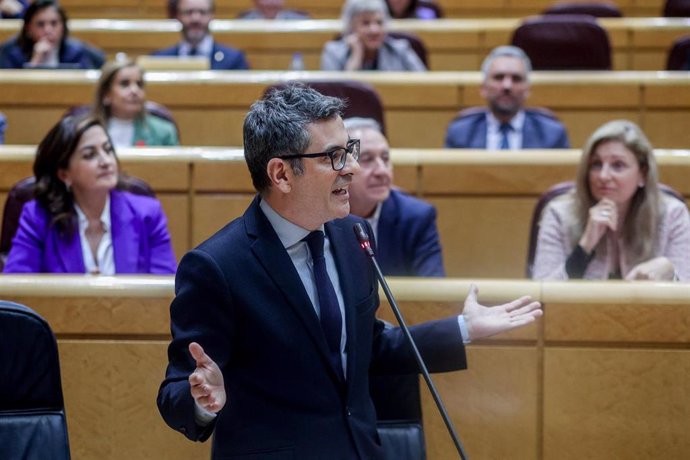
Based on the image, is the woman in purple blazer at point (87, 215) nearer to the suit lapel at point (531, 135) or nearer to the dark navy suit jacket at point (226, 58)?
the suit lapel at point (531, 135)

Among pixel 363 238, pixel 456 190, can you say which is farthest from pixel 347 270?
pixel 456 190

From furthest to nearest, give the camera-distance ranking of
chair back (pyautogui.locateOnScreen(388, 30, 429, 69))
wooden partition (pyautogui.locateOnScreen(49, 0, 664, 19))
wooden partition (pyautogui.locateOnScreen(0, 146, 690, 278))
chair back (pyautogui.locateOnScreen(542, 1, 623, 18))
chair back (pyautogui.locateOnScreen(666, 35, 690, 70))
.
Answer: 1. wooden partition (pyautogui.locateOnScreen(49, 0, 664, 19))
2. chair back (pyautogui.locateOnScreen(542, 1, 623, 18))
3. chair back (pyautogui.locateOnScreen(388, 30, 429, 69))
4. chair back (pyautogui.locateOnScreen(666, 35, 690, 70))
5. wooden partition (pyautogui.locateOnScreen(0, 146, 690, 278))

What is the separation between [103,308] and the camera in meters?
1.74

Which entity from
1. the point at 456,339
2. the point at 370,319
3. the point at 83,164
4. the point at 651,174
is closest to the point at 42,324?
the point at 370,319

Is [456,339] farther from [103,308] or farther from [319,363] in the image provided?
[103,308]

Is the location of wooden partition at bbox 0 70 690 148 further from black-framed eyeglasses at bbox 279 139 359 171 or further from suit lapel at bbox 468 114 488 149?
black-framed eyeglasses at bbox 279 139 359 171

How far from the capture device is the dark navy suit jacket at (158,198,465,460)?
1272mm

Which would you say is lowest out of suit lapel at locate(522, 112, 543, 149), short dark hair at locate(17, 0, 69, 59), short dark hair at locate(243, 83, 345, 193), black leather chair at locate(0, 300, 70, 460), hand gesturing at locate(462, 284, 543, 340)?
black leather chair at locate(0, 300, 70, 460)

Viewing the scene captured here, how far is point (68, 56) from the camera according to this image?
163 inches

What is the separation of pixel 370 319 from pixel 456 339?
125mm

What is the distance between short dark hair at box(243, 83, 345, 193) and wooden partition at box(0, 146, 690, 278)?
56.4 inches

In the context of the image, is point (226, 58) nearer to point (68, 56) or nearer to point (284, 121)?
point (68, 56)

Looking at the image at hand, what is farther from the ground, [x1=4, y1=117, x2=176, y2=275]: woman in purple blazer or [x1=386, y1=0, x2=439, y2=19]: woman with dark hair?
[x1=386, y1=0, x2=439, y2=19]: woman with dark hair

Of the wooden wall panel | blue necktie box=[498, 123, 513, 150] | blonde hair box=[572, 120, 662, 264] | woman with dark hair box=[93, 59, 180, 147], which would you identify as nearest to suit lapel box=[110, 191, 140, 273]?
woman with dark hair box=[93, 59, 180, 147]
